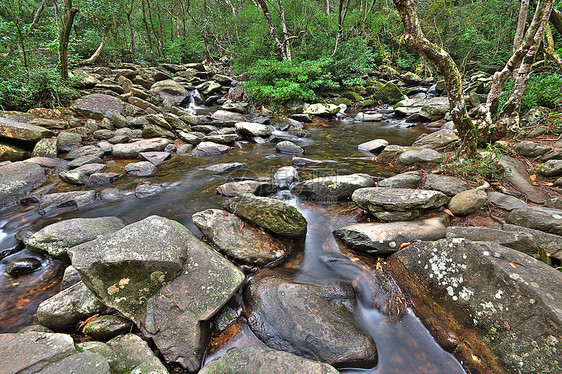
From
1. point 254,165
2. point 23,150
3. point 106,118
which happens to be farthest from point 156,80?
point 254,165

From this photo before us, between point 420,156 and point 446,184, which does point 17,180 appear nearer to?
point 446,184

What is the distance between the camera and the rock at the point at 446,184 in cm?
365

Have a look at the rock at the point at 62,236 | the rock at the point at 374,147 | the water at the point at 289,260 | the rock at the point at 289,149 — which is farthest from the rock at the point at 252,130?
the rock at the point at 62,236

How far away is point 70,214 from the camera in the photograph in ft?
13.5

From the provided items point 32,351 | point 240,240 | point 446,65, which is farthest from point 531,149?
point 32,351

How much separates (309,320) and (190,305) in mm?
1131

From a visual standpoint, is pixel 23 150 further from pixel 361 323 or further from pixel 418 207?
Result: pixel 418 207

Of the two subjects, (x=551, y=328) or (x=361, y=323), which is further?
(x=361, y=323)

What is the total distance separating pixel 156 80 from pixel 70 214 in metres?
15.0

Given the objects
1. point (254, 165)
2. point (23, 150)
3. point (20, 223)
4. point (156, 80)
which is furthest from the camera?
point (156, 80)

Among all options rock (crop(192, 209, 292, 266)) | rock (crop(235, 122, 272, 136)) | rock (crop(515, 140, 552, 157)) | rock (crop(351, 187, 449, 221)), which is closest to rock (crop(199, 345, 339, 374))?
rock (crop(192, 209, 292, 266))

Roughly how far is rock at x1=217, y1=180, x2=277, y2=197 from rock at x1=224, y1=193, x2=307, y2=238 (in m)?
1.27

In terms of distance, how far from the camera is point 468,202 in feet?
10.6

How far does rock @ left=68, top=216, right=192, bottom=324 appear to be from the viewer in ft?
7.06
